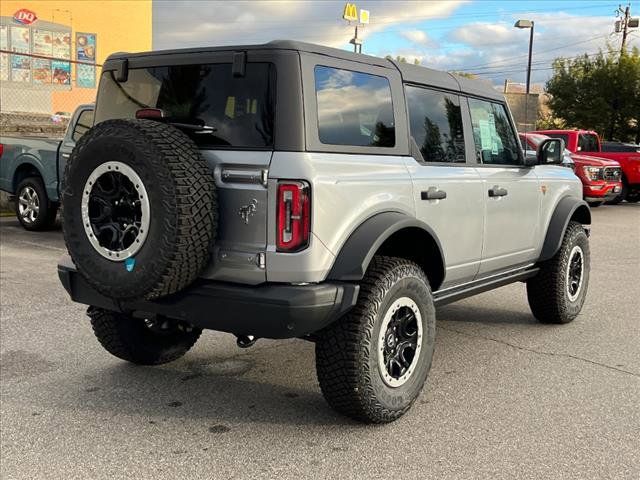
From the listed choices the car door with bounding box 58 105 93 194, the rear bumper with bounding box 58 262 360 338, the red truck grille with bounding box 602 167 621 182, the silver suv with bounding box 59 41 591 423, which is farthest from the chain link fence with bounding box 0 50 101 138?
the rear bumper with bounding box 58 262 360 338

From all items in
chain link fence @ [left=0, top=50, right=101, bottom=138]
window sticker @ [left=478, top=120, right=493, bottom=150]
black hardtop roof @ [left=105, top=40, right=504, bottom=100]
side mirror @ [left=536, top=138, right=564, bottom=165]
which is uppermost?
chain link fence @ [left=0, top=50, right=101, bottom=138]

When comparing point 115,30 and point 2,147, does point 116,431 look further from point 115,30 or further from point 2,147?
point 115,30

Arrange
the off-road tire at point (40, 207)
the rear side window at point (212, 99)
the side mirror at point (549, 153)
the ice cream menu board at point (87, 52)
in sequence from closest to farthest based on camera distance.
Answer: the rear side window at point (212, 99), the side mirror at point (549, 153), the off-road tire at point (40, 207), the ice cream menu board at point (87, 52)

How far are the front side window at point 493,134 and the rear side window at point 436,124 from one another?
231 millimetres

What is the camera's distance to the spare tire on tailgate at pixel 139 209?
10.4 ft

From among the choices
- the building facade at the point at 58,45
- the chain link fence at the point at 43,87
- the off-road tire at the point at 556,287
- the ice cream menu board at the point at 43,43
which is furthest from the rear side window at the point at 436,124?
the ice cream menu board at the point at 43,43

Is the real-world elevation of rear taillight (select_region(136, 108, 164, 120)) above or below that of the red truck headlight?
above

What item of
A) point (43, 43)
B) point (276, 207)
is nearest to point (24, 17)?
point (43, 43)

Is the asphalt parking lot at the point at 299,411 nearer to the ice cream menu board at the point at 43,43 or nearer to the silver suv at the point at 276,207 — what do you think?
the silver suv at the point at 276,207

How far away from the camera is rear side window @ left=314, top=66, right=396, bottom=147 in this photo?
3.52 meters

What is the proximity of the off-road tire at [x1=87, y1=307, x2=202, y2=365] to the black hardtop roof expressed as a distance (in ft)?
5.20

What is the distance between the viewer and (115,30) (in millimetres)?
21547

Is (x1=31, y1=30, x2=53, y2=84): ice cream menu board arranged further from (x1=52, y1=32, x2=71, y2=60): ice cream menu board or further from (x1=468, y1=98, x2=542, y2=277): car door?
(x1=468, y1=98, x2=542, y2=277): car door

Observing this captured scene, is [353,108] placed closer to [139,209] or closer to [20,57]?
[139,209]
